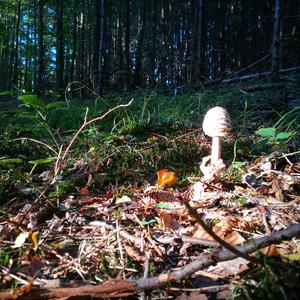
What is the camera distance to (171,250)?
1.63m

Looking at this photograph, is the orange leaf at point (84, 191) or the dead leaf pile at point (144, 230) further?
the orange leaf at point (84, 191)

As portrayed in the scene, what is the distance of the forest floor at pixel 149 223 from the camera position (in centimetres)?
121

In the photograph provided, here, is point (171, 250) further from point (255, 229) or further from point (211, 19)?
point (211, 19)

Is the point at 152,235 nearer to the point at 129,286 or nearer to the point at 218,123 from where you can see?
the point at 129,286

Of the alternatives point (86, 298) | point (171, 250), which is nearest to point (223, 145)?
point (171, 250)

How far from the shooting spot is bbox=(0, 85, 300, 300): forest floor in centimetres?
121

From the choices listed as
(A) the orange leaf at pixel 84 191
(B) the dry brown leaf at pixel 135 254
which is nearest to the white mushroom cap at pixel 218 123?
(A) the orange leaf at pixel 84 191

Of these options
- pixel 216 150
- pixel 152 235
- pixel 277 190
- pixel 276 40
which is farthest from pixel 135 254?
pixel 276 40

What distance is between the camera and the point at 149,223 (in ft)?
6.34

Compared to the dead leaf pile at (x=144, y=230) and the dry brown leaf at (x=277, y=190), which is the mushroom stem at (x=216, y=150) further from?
the dry brown leaf at (x=277, y=190)

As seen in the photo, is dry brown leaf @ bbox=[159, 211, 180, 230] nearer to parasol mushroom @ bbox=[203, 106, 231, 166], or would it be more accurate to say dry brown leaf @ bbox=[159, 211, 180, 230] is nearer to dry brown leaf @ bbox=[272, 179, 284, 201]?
dry brown leaf @ bbox=[272, 179, 284, 201]

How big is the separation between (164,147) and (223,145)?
0.71 m

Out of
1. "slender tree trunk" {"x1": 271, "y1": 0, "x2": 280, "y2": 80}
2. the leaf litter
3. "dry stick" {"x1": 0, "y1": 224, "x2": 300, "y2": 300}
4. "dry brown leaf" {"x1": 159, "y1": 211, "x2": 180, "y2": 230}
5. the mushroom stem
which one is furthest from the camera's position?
"slender tree trunk" {"x1": 271, "y1": 0, "x2": 280, "y2": 80}

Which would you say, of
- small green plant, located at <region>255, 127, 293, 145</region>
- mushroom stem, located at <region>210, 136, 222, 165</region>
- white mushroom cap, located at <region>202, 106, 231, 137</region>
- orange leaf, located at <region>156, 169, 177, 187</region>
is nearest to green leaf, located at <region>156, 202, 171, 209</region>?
orange leaf, located at <region>156, 169, 177, 187</region>
